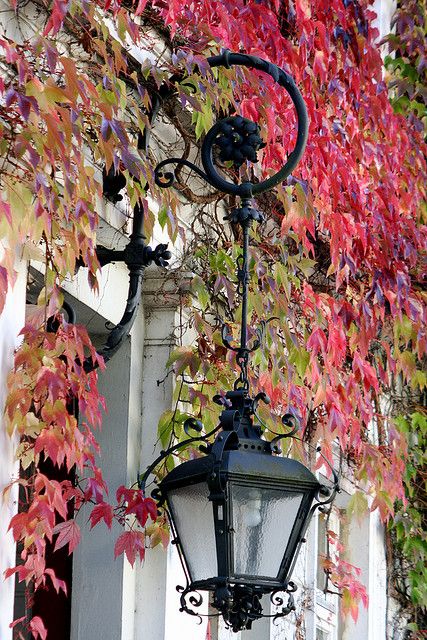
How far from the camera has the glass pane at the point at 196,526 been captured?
4.34 meters

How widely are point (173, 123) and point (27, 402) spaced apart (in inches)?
73.7

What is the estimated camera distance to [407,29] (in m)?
9.57

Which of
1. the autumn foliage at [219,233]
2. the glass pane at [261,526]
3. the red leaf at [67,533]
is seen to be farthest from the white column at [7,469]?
the glass pane at [261,526]

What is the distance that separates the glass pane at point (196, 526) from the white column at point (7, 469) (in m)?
0.48

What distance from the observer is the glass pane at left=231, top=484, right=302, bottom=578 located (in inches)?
169

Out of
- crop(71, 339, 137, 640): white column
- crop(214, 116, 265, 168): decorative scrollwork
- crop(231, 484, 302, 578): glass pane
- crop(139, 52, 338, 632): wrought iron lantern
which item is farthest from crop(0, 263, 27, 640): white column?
crop(71, 339, 137, 640): white column

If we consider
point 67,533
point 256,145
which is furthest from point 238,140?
point 67,533

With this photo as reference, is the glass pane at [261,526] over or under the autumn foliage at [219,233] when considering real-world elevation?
under

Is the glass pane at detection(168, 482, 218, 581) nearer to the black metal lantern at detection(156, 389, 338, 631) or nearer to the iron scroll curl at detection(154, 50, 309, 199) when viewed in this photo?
the black metal lantern at detection(156, 389, 338, 631)

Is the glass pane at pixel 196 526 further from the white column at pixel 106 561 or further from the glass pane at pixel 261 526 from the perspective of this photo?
the white column at pixel 106 561

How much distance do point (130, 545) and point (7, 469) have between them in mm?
856

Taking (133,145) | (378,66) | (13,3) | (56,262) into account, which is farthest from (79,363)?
(378,66)

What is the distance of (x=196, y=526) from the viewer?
4.40 metres

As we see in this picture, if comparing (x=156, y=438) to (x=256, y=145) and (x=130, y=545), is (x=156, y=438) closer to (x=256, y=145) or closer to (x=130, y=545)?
(x=130, y=545)
